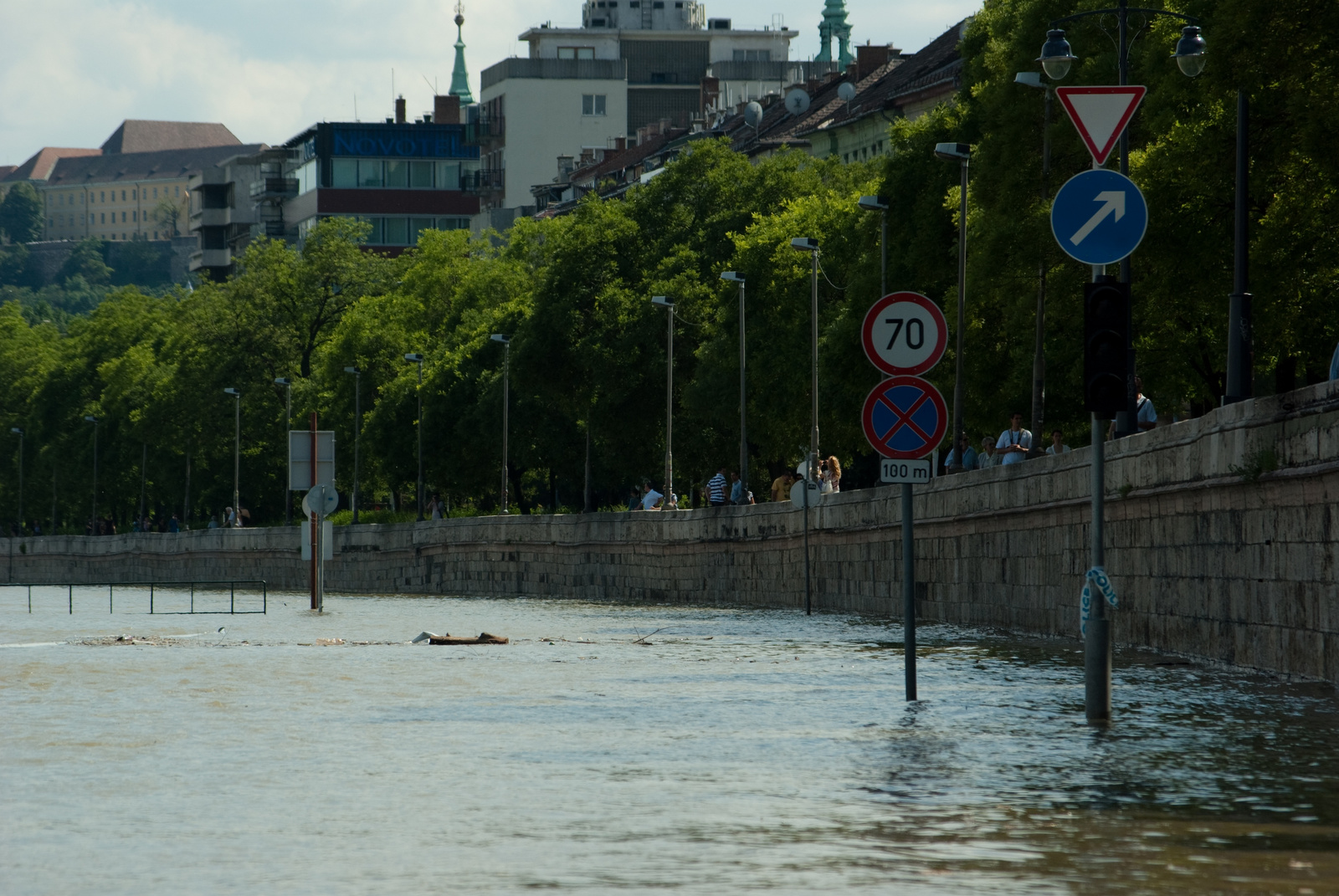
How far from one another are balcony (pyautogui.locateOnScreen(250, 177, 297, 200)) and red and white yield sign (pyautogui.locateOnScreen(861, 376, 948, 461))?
148m

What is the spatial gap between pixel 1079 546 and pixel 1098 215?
542 inches

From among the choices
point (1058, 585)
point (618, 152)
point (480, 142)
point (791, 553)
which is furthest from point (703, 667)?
point (480, 142)

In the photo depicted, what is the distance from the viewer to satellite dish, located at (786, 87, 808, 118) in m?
102

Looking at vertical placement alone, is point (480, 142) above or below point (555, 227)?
above

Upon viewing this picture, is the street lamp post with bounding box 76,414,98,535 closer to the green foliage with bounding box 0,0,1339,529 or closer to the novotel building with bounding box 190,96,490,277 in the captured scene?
the green foliage with bounding box 0,0,1339,529

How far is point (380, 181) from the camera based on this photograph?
154250 millimetres

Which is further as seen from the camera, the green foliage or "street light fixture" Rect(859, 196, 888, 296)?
"street light fixture" Rect(859, 196, 888, 296)

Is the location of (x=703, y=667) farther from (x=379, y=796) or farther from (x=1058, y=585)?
(x=379, y=796)

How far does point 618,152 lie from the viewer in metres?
133

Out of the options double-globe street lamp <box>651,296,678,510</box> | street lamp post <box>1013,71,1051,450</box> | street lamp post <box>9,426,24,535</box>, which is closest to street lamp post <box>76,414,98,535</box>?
street lamp post <box>9,426,24,535</box>

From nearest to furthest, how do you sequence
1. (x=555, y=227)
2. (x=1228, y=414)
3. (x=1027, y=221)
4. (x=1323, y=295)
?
1. (x=1228, y=414)
2. (x=1323, y=295)
3. (x=1027, y=221)
4. (x=555, y=227)

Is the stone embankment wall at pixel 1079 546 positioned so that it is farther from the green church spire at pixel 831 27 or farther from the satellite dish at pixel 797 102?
the green church spire at pixel 831 27

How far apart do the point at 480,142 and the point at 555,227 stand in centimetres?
7085

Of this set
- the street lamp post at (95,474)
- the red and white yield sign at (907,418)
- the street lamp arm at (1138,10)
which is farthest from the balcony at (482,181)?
the red and white yield sign at (907,418)
